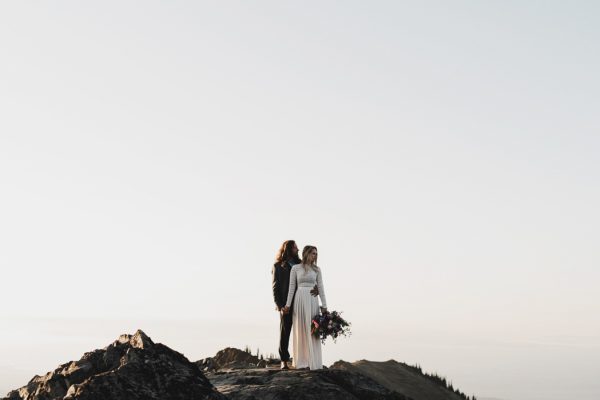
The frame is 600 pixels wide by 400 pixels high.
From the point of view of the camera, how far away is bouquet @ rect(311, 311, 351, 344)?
1900cm

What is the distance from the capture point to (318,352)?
19406 mm

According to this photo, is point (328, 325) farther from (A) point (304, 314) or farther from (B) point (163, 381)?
(B) point (163, 381)

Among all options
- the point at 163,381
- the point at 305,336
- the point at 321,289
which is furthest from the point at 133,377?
the point at 321,289

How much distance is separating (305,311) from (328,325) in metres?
0.72

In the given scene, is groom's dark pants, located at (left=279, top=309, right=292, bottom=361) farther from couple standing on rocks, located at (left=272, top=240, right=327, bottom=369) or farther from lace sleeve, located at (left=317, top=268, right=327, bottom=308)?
lace sleeve, located at (left=317, top=268, right=327, bottom=308)

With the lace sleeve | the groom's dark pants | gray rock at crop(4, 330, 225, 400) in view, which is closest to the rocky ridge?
gray rock at crop(4, 330, 225, 400)

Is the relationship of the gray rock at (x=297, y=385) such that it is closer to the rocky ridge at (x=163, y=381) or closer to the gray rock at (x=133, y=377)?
the rocky ridge at (x=163, y=381)

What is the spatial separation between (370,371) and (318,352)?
6626mm

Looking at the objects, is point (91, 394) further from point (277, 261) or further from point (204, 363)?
point (204, 363)

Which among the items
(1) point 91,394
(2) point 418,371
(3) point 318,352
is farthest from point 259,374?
(2) point 418,371

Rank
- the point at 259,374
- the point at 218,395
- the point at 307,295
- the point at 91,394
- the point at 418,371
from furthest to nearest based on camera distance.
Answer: the point at 418,371 → the point at 307,295 → the point at 259,374 → the point at 218,395 → the point at 91,394

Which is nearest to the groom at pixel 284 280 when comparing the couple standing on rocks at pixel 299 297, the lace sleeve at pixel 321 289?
the couple standing on rocks at pixel 299 297

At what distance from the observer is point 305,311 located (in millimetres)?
19328

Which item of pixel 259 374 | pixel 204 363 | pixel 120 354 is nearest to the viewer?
pixel 120 354
